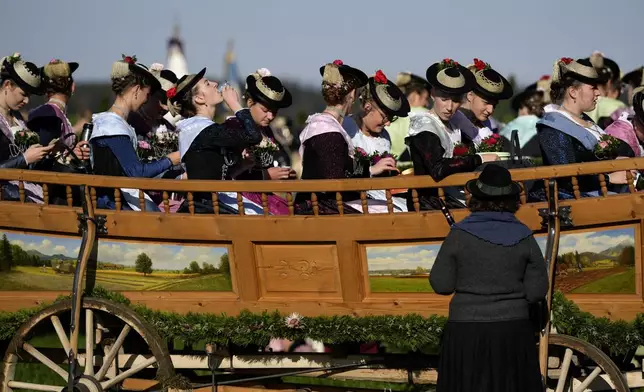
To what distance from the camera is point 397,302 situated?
22.5 feet

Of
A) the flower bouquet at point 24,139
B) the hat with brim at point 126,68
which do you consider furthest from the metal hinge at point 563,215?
the flower bouquet at point 24,139

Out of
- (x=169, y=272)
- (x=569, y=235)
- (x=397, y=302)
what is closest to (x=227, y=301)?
(x=169, y=272)

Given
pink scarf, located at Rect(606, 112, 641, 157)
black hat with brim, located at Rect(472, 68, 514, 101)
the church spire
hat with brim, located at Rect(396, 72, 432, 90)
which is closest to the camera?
pink scarf, located at Rect(606, 112, 641, 157)

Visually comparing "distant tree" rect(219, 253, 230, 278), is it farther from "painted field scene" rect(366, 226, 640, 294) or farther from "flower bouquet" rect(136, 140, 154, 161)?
"flower bouquet" rect(136, 140, 154, 161)

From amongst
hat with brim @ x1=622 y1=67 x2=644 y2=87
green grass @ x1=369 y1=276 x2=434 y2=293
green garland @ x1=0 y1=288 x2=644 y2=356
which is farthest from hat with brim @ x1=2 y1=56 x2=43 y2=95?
hat with brim @ x1=622 y1=67 x2=644 y2=87

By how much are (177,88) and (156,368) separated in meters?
1.80

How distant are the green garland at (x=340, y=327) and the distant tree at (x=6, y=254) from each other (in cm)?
30

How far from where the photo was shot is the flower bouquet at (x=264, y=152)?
778 centimetres

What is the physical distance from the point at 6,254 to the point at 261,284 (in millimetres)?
1553

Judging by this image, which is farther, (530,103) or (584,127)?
(530,103)

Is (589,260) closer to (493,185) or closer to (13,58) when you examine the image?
(493,185)

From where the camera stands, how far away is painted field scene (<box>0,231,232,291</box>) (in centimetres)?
710

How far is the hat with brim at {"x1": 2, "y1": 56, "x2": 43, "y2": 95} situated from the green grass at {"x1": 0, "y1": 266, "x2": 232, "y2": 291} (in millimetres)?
1530

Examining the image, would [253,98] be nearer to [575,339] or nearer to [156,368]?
[156,368]
